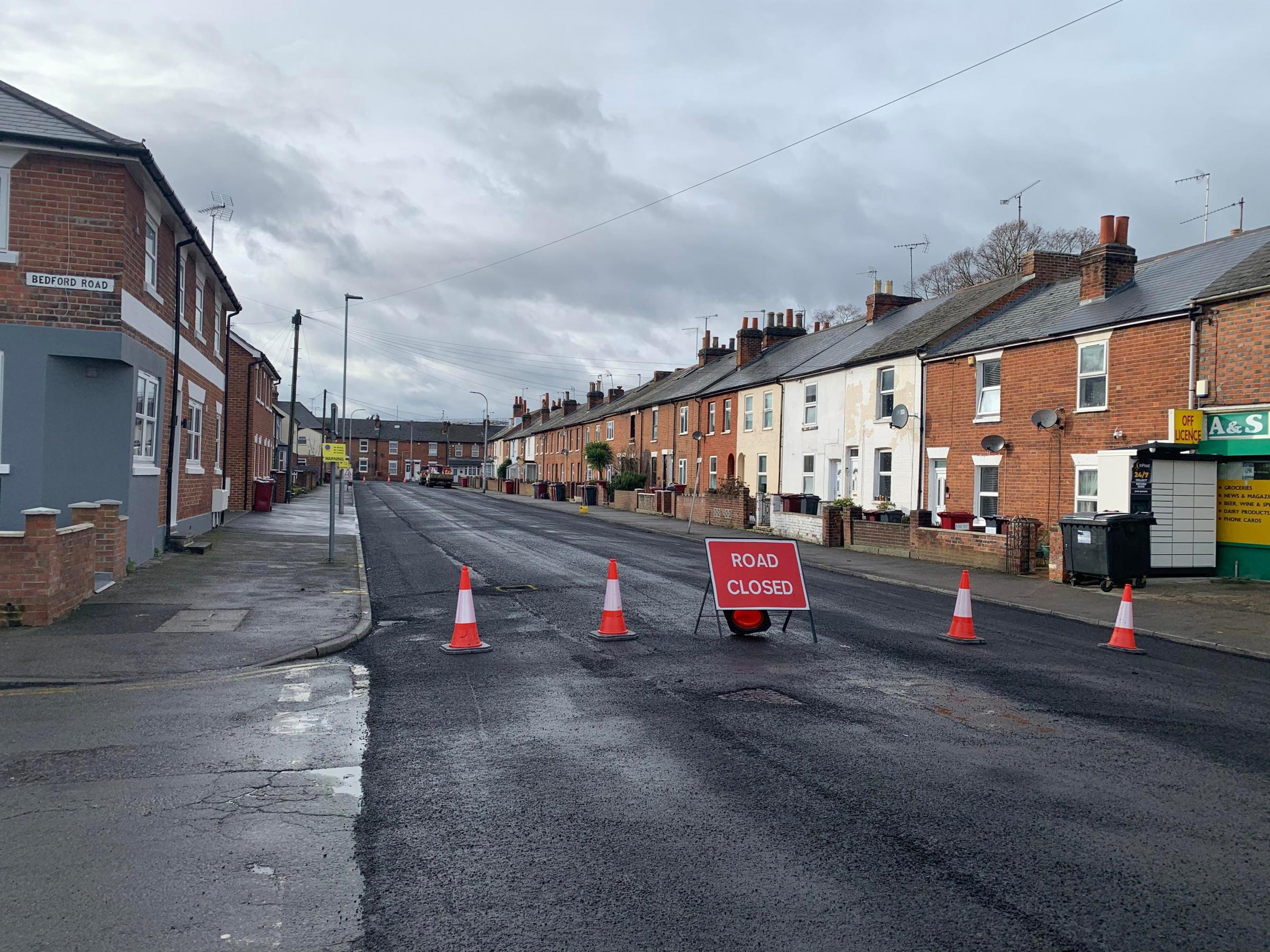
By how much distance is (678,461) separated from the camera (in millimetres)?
45375

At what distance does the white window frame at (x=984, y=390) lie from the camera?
900 inches

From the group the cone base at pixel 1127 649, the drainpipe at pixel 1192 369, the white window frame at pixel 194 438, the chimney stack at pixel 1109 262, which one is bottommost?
the cone base at pixel 1127 649

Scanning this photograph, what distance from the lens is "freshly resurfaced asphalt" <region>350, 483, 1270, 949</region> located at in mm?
3939

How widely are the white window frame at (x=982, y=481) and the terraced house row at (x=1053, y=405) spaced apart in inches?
1.7

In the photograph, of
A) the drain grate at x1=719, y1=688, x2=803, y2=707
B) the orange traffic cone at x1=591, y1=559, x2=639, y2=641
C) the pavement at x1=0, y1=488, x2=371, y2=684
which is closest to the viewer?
the drain grate at x1=719, y1=688, x2=803, y2=707

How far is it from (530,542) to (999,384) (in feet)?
40.2

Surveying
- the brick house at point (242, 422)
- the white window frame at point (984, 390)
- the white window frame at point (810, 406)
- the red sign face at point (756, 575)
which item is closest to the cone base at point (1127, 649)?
the red sign face at point (756, 575)

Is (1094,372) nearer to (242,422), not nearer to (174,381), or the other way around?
(174,381)

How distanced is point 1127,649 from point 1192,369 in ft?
29.8

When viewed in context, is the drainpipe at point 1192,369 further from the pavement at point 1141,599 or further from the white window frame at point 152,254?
the white window frame at point 152,254

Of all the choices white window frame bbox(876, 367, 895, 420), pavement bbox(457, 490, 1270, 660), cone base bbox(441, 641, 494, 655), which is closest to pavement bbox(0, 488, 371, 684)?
cone base bbox(441, 641, 494, 655)

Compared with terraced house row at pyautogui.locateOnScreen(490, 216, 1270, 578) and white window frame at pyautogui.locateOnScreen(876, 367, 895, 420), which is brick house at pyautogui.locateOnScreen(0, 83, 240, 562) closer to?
terraced house row at pyautogui.locateOnScreen(490, 216, 1270, 578)

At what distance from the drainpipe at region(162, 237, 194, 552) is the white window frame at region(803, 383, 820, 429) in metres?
20.1

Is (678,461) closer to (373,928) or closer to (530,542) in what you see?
(530,542)
